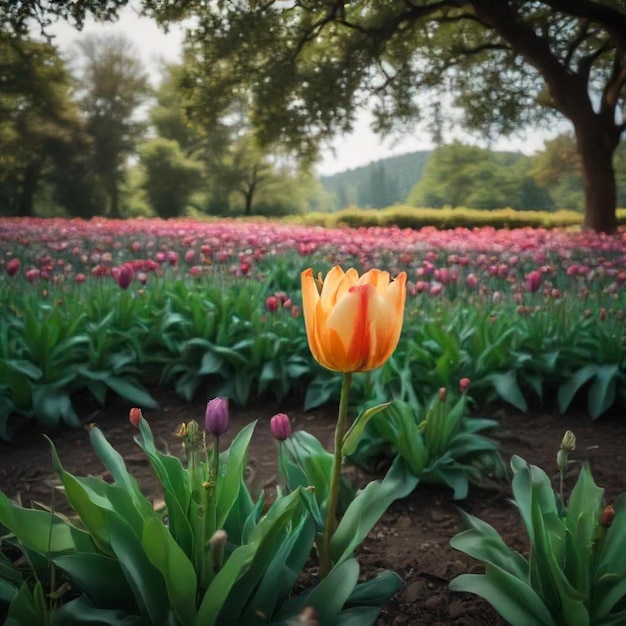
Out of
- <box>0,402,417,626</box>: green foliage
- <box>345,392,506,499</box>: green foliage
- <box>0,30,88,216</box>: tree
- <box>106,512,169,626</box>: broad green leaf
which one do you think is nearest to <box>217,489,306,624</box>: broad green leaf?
<box>0,402,417,626</box>: green foliage

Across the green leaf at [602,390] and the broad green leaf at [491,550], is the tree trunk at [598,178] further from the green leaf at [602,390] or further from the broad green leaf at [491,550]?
the broad green leaf at [491,550]

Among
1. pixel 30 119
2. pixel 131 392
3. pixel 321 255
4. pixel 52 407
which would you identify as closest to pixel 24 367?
pixel 52 407

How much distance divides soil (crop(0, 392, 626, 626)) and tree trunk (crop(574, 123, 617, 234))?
9.00 metres

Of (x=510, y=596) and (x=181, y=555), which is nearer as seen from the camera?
(x=181, y=555)

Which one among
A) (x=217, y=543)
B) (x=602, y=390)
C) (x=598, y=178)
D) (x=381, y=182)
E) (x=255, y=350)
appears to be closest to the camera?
(x=217, y=543)

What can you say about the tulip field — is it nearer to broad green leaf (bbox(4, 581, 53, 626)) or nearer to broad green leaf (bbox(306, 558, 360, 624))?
broad green leaf (bbox(306, 558, 360, 624))

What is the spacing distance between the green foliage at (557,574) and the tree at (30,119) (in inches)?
211

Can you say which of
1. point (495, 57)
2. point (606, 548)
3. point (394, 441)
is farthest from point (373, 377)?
point (495, 57)

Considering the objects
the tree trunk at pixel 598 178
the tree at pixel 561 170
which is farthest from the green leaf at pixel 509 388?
the tree at pixel 561 170

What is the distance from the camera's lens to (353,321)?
0.83 metres

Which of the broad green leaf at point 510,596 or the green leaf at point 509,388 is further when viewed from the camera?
the green leaf at point 509,388

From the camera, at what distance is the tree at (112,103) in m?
9.04

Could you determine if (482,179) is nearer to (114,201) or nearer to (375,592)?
(114,201)

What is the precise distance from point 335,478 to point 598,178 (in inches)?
434
